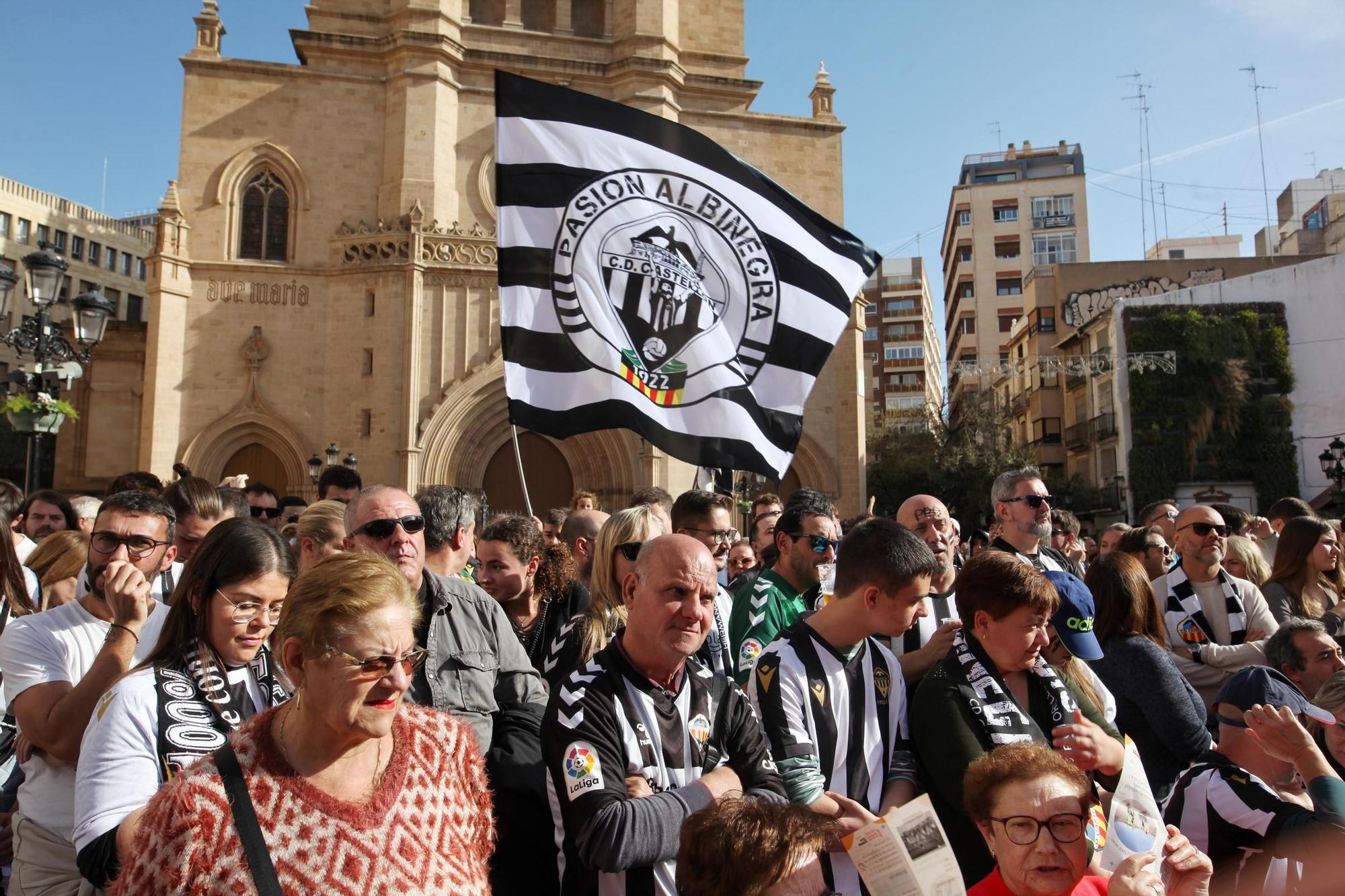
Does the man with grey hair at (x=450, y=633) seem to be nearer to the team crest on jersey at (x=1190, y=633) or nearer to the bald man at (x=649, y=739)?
the bald man at (x=649, y=739)

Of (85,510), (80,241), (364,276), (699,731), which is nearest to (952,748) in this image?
(699,731)

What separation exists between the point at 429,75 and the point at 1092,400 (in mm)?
24985

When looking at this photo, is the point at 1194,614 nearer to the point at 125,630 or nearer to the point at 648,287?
the point at 648,287

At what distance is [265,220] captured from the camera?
22750mm

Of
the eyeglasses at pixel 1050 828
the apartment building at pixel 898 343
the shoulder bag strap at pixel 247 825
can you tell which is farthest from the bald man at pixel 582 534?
the apartment building at pixel 898 343

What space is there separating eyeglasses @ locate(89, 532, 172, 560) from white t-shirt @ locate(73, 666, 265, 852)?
4.16 ft

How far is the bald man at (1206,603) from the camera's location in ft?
18.7

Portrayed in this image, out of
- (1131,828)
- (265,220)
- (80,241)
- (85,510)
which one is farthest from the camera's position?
(80,241)

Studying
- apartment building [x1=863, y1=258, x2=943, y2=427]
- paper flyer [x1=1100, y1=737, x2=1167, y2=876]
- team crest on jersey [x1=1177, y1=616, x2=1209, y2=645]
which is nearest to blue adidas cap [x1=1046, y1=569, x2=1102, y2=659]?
paper flyer [x1=1100, y1=737, x2=1167, y2=876]

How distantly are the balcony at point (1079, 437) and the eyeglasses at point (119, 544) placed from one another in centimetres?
3463

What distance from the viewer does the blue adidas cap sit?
3738 mm

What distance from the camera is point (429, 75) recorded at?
22.9 meters

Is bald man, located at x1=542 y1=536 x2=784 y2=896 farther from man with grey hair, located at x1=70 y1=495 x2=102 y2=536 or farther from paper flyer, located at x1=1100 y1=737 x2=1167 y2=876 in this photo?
man with grey hair, located at x1=70 y1=495 x2=102 y2=536

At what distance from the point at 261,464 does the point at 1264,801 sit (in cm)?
2241
